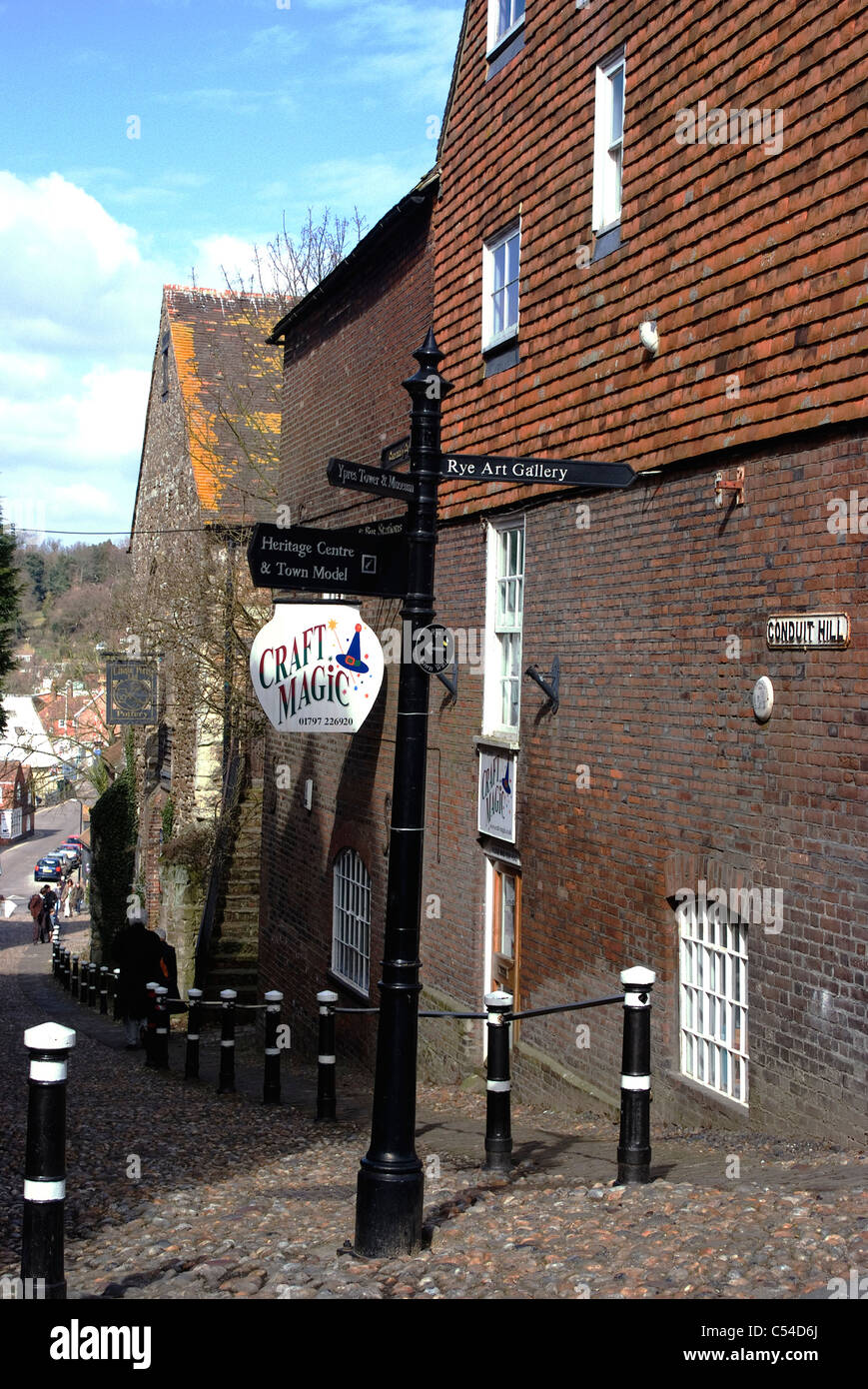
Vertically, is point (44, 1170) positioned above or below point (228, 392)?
below

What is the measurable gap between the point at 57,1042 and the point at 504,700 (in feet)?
23.8

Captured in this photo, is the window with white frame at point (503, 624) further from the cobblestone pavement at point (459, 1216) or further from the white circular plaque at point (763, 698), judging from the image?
the white circular plaque at point (763, 698)

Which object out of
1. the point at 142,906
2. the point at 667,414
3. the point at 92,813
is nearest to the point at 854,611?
the point at 667,414

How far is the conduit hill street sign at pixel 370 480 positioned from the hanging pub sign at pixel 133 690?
66.3 feet

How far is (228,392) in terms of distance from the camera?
28.5 metres

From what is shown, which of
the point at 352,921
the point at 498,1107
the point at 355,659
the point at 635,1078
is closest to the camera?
the point at 635,1078

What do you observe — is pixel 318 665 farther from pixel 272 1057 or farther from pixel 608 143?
pixel 608 143

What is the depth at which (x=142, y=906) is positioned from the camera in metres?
28.7

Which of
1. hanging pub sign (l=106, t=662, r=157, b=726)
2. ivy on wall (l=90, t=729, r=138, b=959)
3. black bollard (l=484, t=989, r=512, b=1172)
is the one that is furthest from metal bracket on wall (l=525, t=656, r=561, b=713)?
ivy on wall (l=90, t=729, r=138, b=959)

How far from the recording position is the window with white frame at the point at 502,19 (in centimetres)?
1134

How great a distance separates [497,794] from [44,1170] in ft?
23.0

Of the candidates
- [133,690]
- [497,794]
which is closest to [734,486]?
[497,794]

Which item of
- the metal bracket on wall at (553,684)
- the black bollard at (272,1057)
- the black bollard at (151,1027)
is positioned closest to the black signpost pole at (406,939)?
the metal bracket on wall at (553,684)

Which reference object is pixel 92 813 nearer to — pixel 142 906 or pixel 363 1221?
pixel 142 906
